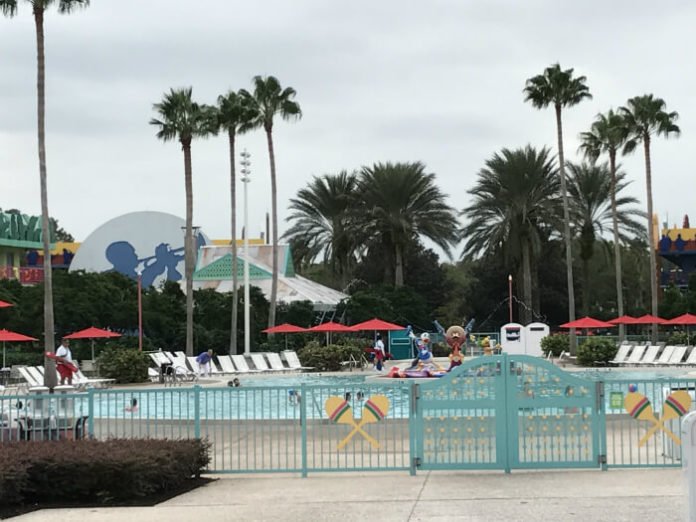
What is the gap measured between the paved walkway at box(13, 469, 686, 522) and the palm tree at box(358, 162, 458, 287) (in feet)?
169

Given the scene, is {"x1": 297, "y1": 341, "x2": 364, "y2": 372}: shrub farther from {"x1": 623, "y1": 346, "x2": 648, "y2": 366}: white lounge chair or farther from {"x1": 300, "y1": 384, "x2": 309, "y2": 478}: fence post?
{"x1": 300, "y1": 384, "x2": 309, "y2": 478}: fence post

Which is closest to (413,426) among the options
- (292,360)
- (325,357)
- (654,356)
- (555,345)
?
(325,357)

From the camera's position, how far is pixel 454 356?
33.0 m

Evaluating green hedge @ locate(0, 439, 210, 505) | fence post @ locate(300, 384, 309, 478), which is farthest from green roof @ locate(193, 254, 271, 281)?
green hedge @ locate(0, 439, 210, 505)

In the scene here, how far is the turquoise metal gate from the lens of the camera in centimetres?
1314

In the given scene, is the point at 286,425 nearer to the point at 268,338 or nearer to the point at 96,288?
the point at 96,288

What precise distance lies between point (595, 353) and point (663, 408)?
29631mm

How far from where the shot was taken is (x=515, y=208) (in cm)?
6216

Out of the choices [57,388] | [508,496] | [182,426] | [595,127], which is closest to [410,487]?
[508,496]

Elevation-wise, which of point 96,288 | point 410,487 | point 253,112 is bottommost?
point 410,487

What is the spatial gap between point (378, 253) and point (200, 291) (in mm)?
19875

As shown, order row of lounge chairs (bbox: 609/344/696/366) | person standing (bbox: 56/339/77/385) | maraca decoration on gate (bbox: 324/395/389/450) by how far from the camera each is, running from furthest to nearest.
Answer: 1. row of lounge chairs (bbox: 609/344/696/366)
2. person standing (bbox: 56/339/77/385)
3. maraca decoration on gate (bbox: 324/395/389/450)

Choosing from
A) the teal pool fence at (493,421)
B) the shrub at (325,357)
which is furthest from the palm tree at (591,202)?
the teal pool fence at (493,421)

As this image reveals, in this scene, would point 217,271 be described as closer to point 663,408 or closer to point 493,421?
point 493,421
